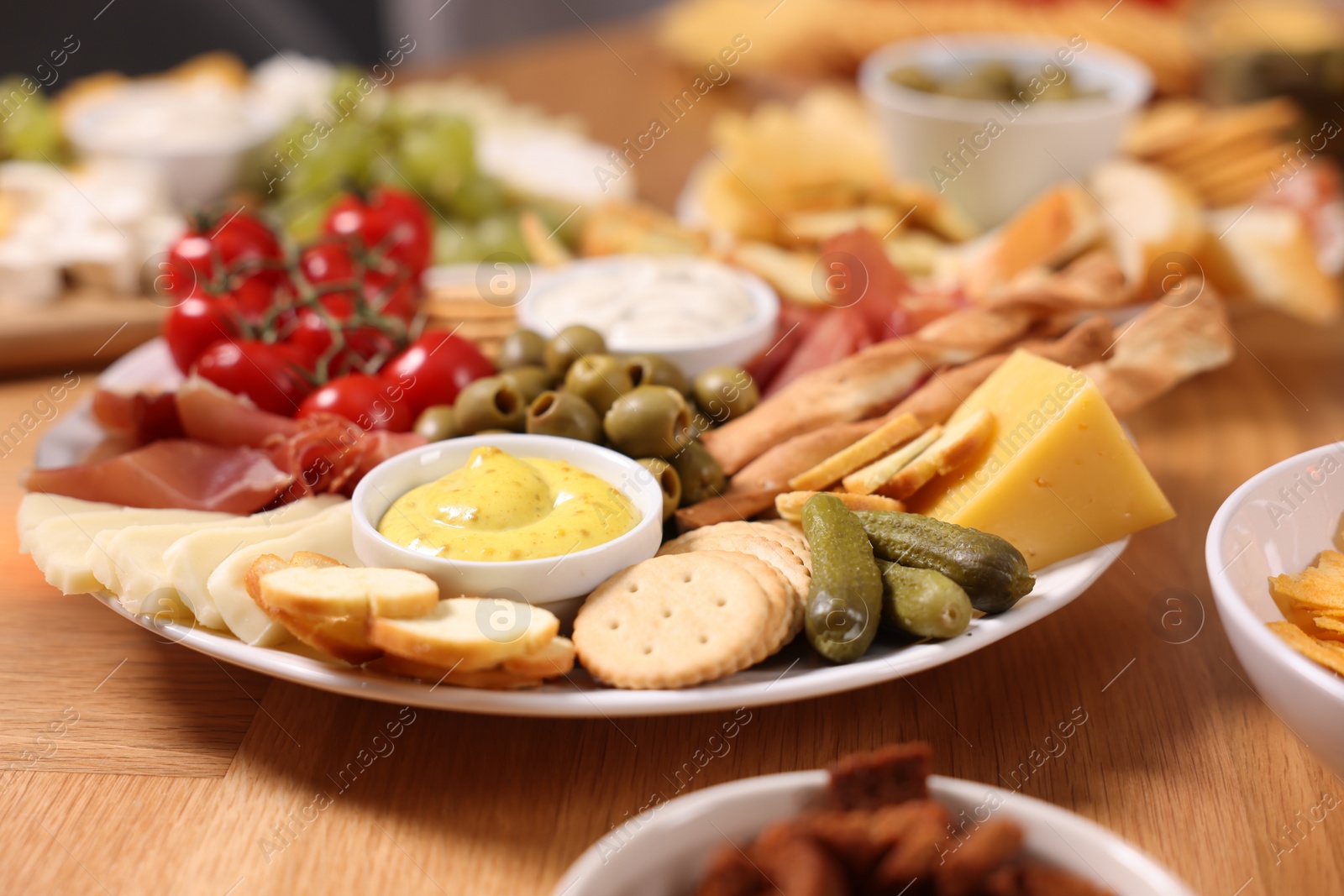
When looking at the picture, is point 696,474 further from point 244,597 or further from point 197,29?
point 197,29

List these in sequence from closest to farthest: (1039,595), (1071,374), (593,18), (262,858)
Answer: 1. (262,858)
2. (1039,595)
3. (1071,374)
4. (593,18)

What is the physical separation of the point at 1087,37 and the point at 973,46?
0.94m

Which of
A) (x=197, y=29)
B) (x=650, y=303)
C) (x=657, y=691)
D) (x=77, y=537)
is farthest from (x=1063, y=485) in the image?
(x=197, y=29)

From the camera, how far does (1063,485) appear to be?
1.36 metres

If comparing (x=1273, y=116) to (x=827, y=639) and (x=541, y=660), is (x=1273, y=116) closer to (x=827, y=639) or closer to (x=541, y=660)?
(x=827, y=639)

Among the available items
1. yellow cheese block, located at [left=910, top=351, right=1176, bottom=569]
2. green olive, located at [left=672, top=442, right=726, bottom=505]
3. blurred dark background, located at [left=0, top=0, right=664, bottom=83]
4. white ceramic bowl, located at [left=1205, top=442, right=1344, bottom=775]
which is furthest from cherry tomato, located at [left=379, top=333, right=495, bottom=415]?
blurred dark background, located at [left=0, top=0, right=664, bottom=83]

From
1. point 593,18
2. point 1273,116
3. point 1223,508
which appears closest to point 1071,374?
point 1223,508

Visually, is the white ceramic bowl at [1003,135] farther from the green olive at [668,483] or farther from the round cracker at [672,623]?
the round cracker at [672,623]

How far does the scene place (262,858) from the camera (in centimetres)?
108

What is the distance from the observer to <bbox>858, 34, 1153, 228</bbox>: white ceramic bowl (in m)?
2.48

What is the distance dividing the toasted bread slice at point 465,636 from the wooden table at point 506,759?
0.60 ft

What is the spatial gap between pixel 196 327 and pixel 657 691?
121 centimetres

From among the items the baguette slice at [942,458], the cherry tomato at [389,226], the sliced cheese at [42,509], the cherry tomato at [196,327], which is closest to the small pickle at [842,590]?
the baguette slice at [942,458]

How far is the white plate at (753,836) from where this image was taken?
0.83 meters
